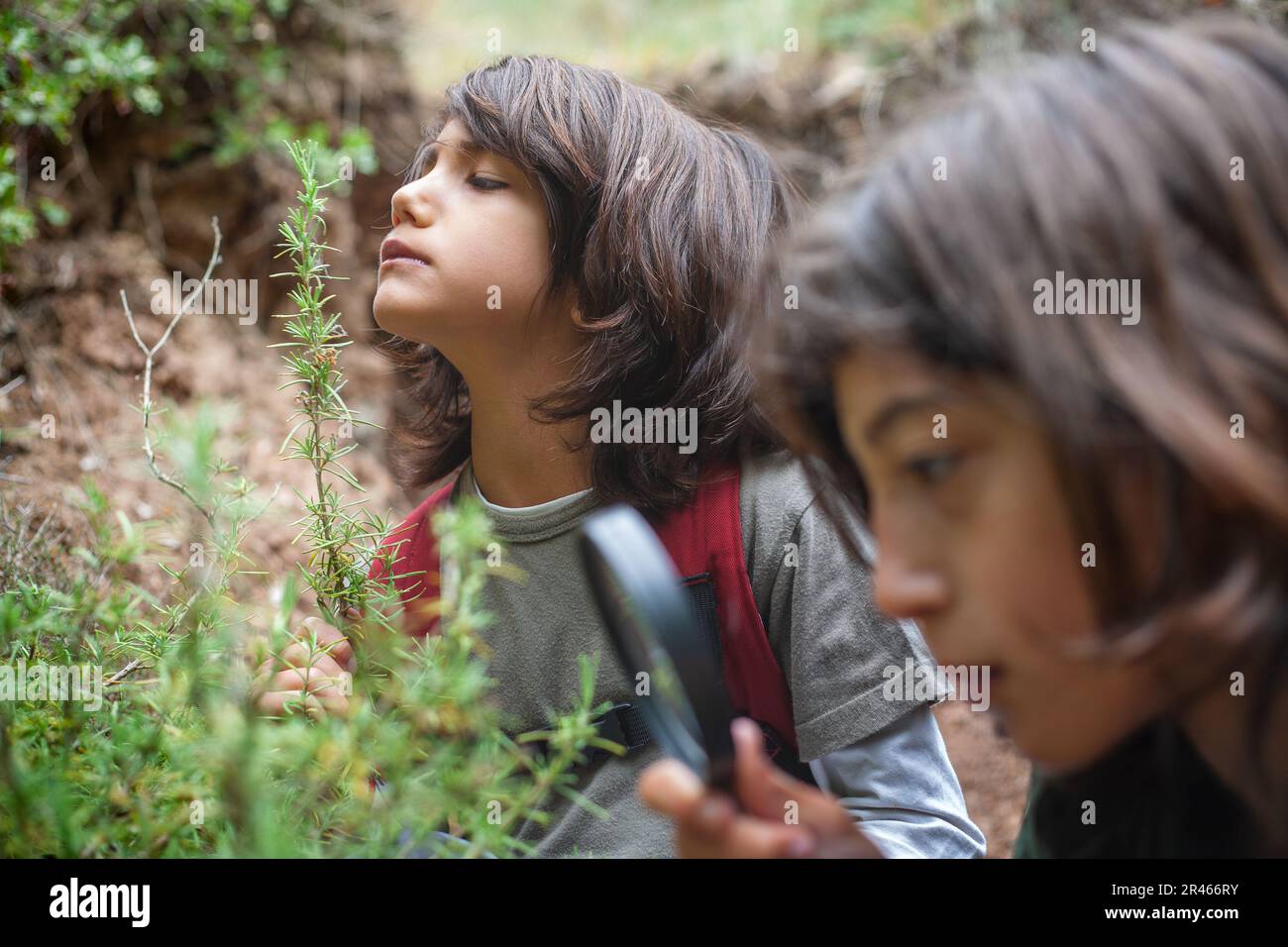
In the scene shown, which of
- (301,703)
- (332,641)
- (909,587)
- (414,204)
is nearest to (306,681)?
(301,703)

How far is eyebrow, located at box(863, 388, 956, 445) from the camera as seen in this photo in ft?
3.07

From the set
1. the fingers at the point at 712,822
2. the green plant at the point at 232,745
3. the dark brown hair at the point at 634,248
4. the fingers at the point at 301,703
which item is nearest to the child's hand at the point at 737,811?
the fingers at the point at 712,822

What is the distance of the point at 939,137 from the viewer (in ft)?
3.47

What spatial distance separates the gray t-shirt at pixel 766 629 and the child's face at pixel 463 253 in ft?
1.23

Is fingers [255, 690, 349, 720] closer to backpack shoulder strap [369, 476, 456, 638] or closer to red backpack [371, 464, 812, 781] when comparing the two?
red backpack [371, 464, 812, 781]

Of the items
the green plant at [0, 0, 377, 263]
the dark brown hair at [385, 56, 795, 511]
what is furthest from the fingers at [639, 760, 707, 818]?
the green plant at [0, 0, 377, 263]

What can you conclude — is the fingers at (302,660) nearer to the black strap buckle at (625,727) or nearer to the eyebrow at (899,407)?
the black strap buckle at (625,727)

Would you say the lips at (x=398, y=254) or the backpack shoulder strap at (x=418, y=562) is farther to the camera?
the backpack shoulder strap at (x=418, y=562)

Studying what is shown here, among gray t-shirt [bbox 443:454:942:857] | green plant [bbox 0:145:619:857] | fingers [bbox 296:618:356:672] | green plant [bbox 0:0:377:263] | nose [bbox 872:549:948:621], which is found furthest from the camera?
green plant [bbox 0:0:377:263]

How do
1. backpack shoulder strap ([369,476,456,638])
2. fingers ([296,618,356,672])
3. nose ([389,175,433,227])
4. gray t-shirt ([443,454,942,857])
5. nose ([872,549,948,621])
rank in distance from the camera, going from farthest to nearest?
1. backpack shoulder strap ([369,476,456,638])
2. nose ([389,175,433,227])
3. gray t-shirt ([443,454,942,857])
4. fingers ([296,618,356,672])
5. nose ([872,549,948,621])

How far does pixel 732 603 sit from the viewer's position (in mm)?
1660

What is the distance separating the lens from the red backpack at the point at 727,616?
5.42ft
